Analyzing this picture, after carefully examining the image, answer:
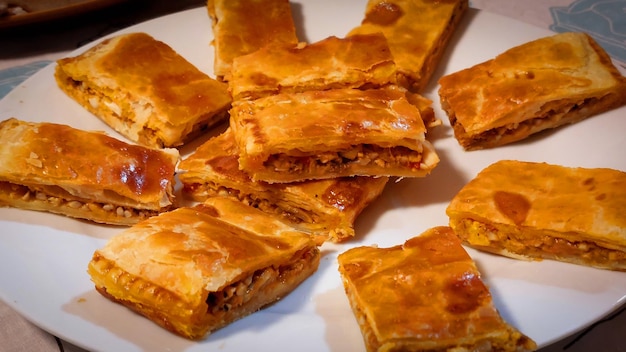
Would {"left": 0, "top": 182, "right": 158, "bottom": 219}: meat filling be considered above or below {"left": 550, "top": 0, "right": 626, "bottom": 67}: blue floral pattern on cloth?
above

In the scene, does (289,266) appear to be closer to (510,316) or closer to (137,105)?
(510,316)

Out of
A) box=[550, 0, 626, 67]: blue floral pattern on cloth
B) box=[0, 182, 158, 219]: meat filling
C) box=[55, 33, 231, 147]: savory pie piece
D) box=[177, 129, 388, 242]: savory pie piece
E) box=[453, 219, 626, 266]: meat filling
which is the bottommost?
box=[550, 0, 626, 67]: blue floral pattern on cloth

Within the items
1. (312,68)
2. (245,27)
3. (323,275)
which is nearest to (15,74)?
(245,27)

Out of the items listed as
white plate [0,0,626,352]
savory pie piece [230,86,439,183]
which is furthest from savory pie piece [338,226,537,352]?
savory pie piece [230,86,439,183]

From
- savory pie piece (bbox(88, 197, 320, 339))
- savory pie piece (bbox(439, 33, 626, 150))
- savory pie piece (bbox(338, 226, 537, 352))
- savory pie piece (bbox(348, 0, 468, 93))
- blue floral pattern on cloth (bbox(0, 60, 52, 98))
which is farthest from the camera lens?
blue floral pattern on cloth (bbox(0, 60, 52, 98))

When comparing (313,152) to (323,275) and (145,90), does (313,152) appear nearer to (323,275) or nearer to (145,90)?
(323,275)

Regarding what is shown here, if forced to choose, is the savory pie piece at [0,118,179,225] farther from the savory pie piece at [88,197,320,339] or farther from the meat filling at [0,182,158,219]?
the savory pie piece at [88,197,320,339]

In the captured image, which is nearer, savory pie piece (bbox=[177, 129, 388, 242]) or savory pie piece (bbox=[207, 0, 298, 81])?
savory pie piece (bbox=[177, 129, 388, 242])

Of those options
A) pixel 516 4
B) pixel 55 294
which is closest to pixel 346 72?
pixel 55 294
